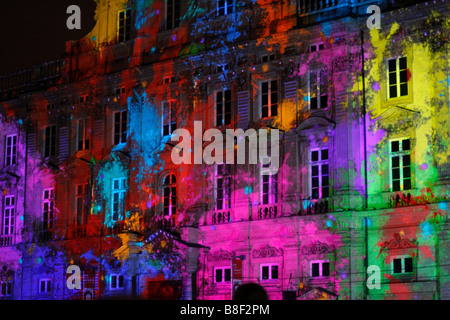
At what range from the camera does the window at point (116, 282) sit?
29477mm

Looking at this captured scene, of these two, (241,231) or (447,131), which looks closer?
(447,131)

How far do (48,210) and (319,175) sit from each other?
39.5 ft

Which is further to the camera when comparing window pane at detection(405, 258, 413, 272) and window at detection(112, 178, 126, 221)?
window at detection(112, 178, 126, 221)

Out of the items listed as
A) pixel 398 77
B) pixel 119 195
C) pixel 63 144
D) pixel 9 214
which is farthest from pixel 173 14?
pixel 9 214

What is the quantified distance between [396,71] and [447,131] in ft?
8.50

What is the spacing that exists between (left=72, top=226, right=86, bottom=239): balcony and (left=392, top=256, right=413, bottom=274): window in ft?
40.7

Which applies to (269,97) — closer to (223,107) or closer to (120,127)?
(223,107)

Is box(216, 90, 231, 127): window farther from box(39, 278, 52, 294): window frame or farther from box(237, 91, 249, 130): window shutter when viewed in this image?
box(39, 278, 52, 294): window frame

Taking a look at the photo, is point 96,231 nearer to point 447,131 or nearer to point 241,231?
point 241,231

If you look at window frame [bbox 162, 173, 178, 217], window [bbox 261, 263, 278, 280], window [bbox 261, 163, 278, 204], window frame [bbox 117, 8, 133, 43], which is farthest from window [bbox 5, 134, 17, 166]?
window [bbox 261, 263, 278, 280]

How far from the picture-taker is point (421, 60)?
24.2 m

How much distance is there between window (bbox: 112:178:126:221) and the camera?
30.3 meters

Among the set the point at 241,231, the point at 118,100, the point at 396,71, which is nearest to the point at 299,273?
the point at 241,231

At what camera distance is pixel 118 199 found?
30484mm
